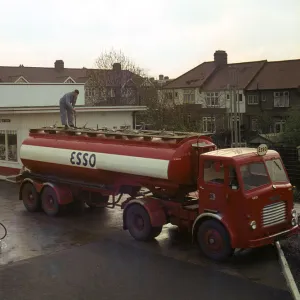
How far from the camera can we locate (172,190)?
37.8 feet

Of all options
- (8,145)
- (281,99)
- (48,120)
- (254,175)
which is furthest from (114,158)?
(281,99)

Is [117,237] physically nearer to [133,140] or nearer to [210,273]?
[133,140]

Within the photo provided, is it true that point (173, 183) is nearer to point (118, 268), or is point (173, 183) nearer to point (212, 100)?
point (118, 268)

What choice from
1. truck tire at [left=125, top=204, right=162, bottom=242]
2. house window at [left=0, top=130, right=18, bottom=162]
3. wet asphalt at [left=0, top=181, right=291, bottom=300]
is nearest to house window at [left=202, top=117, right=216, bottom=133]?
house window at [left=0, top=130, right=18, bottom=162]

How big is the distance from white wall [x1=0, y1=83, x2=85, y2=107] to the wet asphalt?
52.0 ft

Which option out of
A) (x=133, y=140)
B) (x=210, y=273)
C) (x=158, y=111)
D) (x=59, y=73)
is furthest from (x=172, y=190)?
(x=59, y=73)

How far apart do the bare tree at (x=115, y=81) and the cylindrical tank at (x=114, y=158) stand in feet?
118

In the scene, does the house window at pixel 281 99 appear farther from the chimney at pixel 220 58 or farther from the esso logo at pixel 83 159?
the esso logo at pixel 83 159

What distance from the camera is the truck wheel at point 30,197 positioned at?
15.2 meters

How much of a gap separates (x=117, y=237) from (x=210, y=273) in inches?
138

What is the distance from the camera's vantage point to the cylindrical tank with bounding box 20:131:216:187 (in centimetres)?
1111

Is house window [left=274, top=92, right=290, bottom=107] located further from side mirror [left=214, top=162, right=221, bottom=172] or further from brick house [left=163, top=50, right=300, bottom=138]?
side mirror [left=214, top=162, right=221, bottom=172]

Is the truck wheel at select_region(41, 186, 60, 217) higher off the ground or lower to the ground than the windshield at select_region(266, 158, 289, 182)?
lower

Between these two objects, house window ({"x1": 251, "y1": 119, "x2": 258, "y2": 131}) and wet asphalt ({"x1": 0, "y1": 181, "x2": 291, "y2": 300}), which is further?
house window ({"x1": 251, "y1": 119, "x2": 258, "y2": 131})
